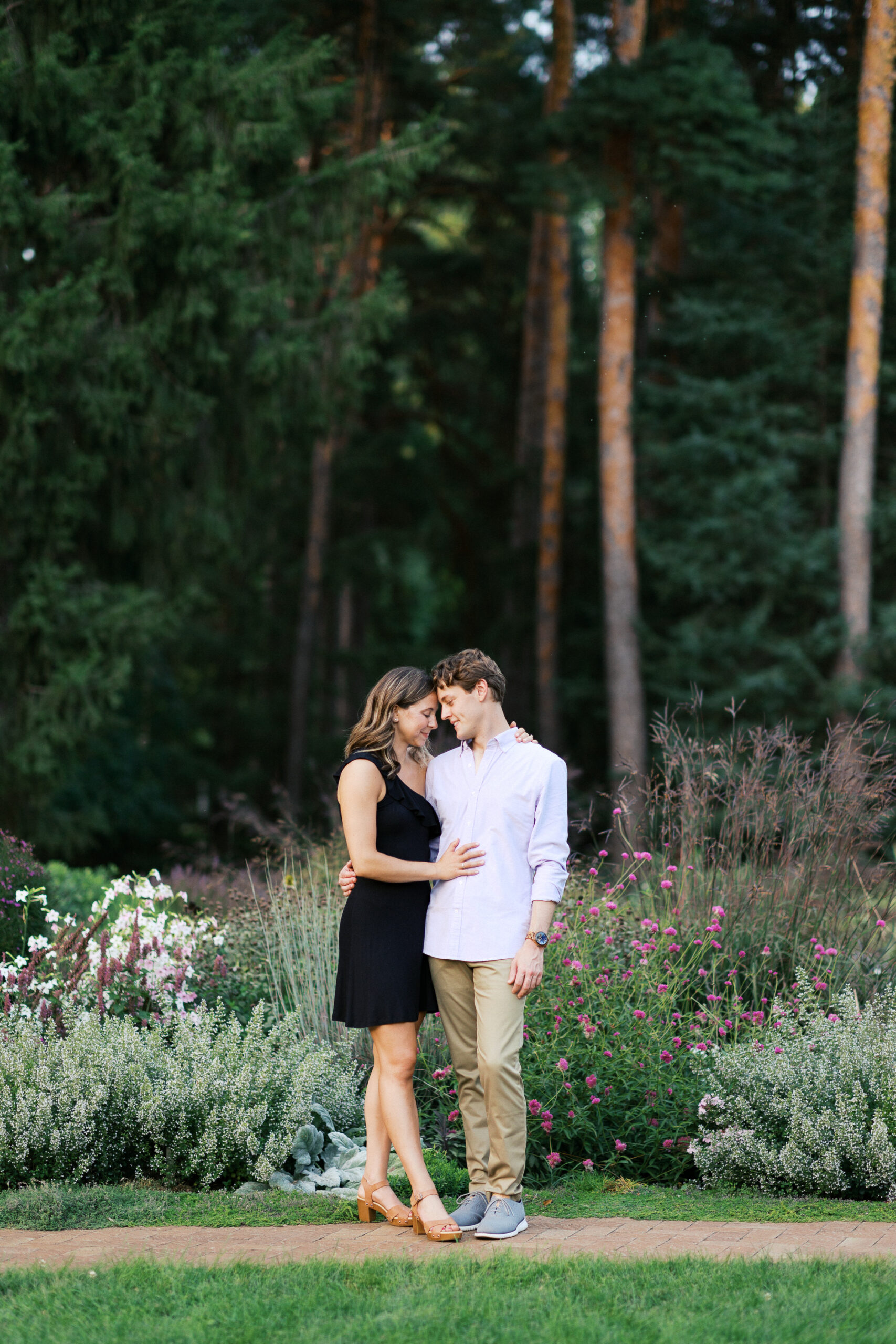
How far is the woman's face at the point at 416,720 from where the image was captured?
3.91 m

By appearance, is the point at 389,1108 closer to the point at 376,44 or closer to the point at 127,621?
the point at 127,621

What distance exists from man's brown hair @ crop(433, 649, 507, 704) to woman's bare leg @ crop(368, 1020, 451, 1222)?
3.36ft

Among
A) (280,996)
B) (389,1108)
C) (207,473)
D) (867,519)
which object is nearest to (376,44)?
(207,473)

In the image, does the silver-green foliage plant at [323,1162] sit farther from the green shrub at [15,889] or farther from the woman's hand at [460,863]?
the green shrub at [15,889]

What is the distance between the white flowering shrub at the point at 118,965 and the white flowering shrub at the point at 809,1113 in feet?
6.79

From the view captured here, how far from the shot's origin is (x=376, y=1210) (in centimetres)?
402

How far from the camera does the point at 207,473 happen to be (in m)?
14.0

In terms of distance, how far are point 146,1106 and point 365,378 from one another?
1728 cm

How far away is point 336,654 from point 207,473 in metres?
7.84

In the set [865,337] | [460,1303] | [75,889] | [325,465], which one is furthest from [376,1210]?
[325,465]

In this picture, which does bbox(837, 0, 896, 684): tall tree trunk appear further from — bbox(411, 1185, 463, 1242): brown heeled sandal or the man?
bbox(411, 1185, 463, 1242): brown heeled sandal

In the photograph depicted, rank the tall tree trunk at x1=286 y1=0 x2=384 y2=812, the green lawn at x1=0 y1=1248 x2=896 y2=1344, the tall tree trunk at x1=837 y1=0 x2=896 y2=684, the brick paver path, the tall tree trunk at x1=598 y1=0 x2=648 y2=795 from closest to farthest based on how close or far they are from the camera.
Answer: the green lawn at x1=0 y1=1248 x2=896 y2=1344 → the brick paver path → the tall tree trunk at x1=837 y1=0 x2=896 y2=684 → the tall tree trunk at x1=598 y1=0 x2=648 y2=795 → the tall tree trunk at x1=286 y1=0 x2=384 y2=812

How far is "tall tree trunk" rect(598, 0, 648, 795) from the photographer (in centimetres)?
1518

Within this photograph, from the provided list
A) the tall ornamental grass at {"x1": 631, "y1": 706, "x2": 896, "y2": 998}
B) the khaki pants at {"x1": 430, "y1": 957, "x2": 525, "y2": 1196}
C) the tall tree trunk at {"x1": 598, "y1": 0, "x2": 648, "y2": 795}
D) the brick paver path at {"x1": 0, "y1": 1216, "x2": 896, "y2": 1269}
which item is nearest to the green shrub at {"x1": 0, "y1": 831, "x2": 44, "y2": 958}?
the brick paver path at {"x1": 0, "y1": 1216, "x2": 896, "y2": 1269}
